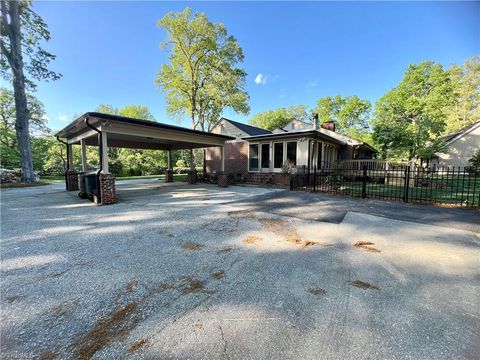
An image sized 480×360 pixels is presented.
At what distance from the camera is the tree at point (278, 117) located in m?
38.1

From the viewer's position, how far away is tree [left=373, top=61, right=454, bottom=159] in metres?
14.9

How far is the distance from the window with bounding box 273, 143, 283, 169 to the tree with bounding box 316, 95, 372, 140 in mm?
25552

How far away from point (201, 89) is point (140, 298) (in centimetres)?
2342

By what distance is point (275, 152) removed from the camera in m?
13.8

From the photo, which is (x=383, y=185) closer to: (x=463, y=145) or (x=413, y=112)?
(x=413, y=112)

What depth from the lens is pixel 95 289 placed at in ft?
7.93

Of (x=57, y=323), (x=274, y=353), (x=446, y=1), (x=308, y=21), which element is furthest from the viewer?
(x=308, y=21)

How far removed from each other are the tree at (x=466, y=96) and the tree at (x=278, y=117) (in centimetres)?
2231

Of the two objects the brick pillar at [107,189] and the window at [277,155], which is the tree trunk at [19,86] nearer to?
the brick pillar at [107,189]

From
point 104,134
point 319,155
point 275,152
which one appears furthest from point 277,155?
point 104,134

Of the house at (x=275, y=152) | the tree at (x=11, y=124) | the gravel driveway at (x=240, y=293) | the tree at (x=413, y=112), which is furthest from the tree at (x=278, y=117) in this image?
the gravel driveway at (x=240, y=293)

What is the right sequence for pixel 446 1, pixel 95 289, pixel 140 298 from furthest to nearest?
pixel 446 1 < pixel 95 289 < pixel 140 298

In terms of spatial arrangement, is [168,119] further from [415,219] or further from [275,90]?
[415,219]

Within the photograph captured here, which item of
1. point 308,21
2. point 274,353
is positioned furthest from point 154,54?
point 274,353
